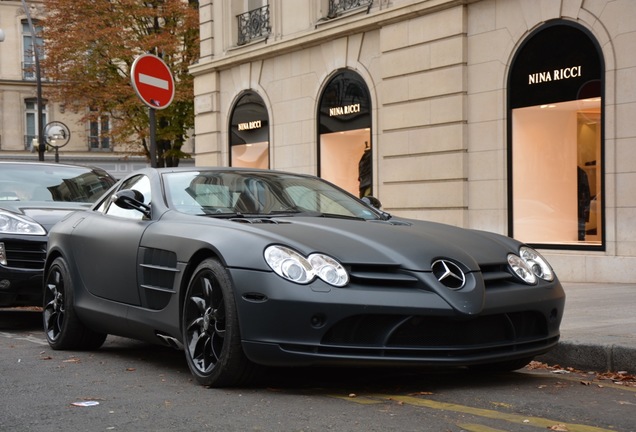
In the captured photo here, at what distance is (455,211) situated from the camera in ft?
50.2

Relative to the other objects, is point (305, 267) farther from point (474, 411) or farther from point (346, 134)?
point (346, 134)

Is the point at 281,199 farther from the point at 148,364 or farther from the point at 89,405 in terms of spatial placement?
the point at 89,405

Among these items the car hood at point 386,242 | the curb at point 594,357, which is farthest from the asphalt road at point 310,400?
the car hood at point 386,242

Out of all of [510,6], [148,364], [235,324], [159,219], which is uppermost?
[510,6]

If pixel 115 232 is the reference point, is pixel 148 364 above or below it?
below

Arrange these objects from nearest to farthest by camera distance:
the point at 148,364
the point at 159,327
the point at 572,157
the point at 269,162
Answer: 1. the point at 159,327
2. the point at 148,364
3. the point at 572,157
4. the point at 269,162

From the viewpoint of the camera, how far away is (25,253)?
9422mm

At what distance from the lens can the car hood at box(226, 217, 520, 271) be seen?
554 cm

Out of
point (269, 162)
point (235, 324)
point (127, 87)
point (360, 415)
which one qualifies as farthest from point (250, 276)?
point (127, 87)

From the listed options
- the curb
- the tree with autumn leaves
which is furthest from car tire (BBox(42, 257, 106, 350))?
the tree with autumn leaves

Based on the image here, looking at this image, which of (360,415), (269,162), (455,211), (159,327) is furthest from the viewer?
(269,162)

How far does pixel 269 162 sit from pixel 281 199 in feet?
45.0

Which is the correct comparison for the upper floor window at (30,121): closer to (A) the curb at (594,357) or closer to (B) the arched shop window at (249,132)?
(B) the arched shop window at (249,132)

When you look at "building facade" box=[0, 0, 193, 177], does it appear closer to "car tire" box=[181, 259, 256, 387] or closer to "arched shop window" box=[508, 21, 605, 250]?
"arched shop window" box=[508, 21, 605, 250]
